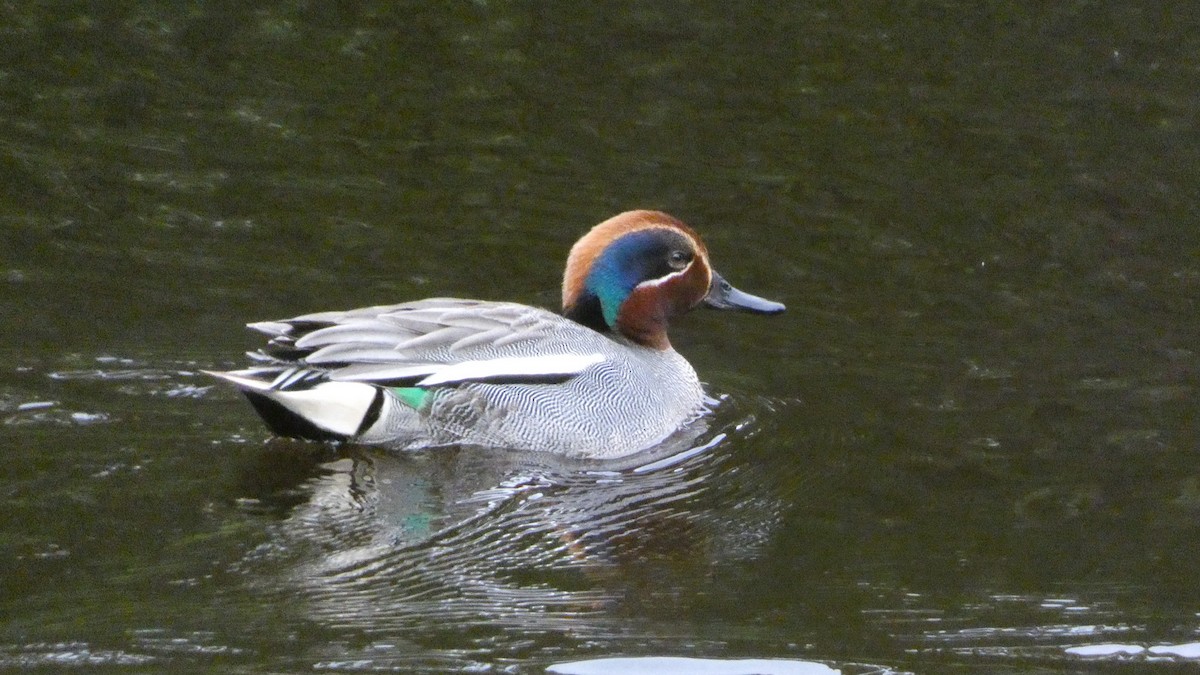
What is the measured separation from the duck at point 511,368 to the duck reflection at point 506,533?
128mm

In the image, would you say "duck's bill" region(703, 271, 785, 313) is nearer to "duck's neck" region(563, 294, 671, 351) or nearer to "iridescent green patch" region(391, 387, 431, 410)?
"duck's neck" region(563, 294, 671, 351)

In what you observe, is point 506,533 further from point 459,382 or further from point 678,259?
point 678,259

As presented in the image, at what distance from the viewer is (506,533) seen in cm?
647

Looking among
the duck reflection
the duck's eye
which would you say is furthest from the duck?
the duck reflection

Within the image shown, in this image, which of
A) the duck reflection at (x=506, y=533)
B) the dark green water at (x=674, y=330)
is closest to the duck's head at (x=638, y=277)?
the dark green water at (x=674, y=330)

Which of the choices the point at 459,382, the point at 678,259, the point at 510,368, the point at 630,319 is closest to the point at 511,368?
the point at 510,368

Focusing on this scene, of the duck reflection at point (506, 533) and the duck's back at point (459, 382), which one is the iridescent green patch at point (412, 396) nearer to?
the duck's back at point (459, 382)

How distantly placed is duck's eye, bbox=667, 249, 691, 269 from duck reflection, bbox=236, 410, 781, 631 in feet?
3.07

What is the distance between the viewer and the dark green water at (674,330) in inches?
224

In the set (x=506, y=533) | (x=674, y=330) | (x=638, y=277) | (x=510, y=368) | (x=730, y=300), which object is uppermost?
(x=638, y=277)

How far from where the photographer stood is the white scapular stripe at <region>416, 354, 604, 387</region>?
7.47 m

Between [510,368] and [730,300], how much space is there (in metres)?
1.44

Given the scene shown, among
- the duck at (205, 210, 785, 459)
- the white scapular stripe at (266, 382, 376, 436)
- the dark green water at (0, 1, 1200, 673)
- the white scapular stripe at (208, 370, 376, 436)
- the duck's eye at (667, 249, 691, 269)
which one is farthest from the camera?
the duck's eye at (667, 249, 691, 269)

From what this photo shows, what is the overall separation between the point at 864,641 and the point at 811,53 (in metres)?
8.08
